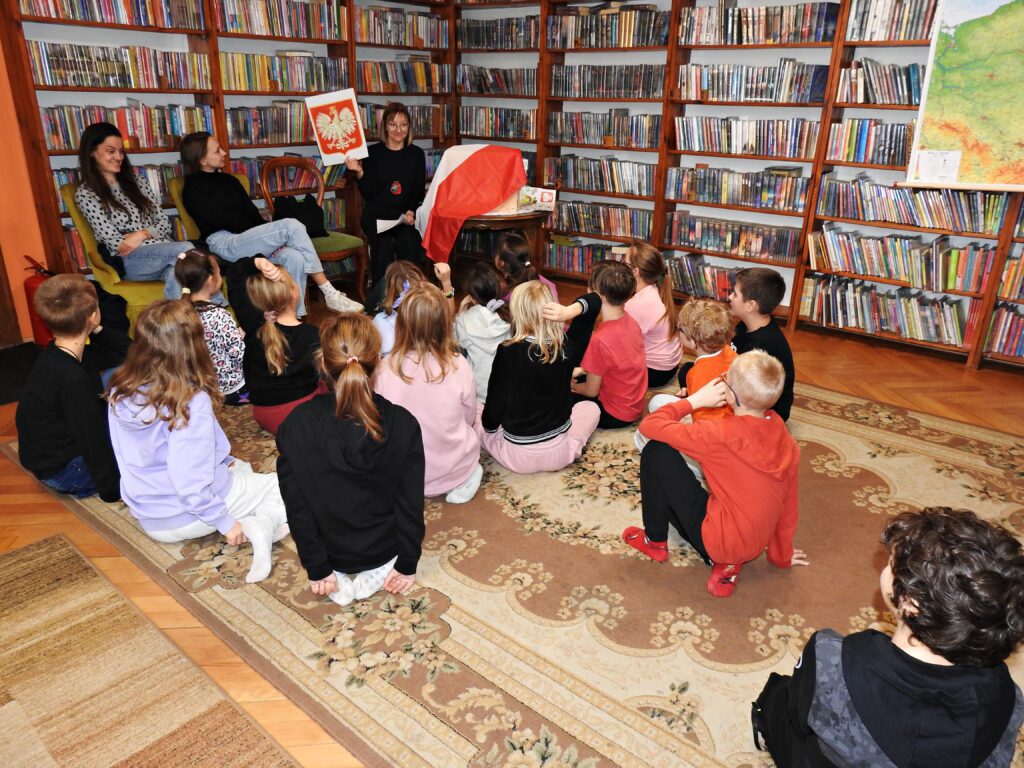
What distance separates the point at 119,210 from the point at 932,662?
4.43 m

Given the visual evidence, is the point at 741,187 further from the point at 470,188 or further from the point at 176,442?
the point at 176,442

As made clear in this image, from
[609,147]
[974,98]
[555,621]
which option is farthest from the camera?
[609,147]

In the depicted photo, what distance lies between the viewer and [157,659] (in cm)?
204

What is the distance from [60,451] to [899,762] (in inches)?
110

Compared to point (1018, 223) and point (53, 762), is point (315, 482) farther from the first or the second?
point (1018, 223)

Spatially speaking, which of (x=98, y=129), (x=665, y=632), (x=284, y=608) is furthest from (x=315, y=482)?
(x=98, y=129)

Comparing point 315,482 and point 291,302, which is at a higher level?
point 291,302

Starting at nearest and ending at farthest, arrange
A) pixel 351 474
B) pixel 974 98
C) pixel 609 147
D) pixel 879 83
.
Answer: pixel 351 474 → pixel 974 98 → pixel 879 83 → pixel 609 147

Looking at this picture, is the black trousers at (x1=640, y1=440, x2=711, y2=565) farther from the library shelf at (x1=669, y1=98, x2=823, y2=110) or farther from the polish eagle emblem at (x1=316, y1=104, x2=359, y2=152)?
the polish eagle emblem at (x1=316, y1=104, x2=359, y2=152)

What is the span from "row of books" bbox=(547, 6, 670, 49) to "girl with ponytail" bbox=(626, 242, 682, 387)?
2276 mm

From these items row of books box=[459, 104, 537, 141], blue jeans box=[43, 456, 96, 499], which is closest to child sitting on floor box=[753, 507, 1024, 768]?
blue jeans box=[43, 456, 96, 499]

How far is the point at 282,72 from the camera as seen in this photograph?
16.8 feet

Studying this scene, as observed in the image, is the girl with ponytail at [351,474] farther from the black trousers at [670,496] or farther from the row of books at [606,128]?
the row of books at [606,128]

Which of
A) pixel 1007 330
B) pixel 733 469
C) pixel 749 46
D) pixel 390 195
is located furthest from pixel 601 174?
pixel 733 469
